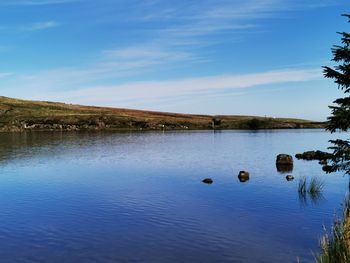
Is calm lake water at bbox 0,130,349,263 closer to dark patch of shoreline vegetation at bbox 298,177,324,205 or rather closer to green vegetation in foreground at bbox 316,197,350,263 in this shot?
dark patch of shoreline vegetation at bbox 298,177,324,205

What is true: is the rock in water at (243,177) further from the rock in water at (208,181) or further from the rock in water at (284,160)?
the rock in water at (284,160)

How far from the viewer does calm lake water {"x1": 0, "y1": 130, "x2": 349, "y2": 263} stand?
22.1m

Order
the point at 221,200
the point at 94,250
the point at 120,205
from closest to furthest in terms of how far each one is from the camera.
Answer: the point at 94,250 < the point at 120,205 < the point at 221,200

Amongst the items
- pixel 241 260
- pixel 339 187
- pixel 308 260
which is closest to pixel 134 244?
pixel 241 260

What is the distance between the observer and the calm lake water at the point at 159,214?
72.5 feet

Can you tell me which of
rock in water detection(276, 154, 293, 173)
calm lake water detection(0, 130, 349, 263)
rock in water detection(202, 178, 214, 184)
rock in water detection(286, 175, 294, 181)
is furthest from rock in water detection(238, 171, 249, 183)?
rock in water detection(276, 154, 293, 173)

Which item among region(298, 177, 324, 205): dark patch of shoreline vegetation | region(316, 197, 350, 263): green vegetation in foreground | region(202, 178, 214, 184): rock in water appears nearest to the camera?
region(316, 197, 350, 263): green vegetation in foreground

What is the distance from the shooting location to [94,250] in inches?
875

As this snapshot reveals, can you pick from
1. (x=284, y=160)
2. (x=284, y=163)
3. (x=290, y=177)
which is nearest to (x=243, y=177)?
(x=290, y=177)

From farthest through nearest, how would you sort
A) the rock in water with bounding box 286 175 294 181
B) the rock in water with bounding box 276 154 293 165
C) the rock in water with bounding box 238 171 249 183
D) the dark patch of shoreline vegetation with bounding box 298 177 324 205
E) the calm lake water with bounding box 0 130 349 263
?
the rock in water with bounding box 276 154 293 165
the rock in water with bounding box 286 175 294 181
the rock in water with bounding box 238 171 249 183
the dark patch of shoreline vegetation with bounding box 298 177 324 205
the calm lake water with bounding box 0 130 349 263

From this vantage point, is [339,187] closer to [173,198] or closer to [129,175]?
[173,198]

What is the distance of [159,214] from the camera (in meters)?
30.5

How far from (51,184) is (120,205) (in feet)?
42.6

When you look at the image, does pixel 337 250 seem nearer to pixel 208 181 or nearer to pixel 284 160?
pixel 208 181
